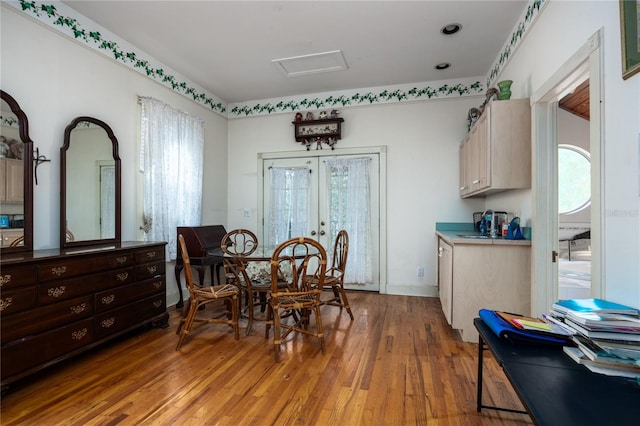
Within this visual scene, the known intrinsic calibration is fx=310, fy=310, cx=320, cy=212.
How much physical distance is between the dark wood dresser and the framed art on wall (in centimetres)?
335

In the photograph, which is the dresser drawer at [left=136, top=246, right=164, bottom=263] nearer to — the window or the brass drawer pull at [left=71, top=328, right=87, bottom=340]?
the brass drawer pull at [left=71, top=328, right=87, bottom=340]

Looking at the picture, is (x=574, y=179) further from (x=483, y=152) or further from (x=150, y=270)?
(x=150, y=270)

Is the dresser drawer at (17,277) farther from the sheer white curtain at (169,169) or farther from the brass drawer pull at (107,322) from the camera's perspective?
the sheer white curtain at (169,169)

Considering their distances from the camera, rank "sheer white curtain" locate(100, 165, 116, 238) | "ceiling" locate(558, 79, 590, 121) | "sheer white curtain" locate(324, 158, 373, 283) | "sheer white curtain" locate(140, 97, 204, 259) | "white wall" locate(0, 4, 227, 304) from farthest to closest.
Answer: "sheer white curtain" locate(324, 158, 373, 283) < "ceiling" locate(558, 79, 590, 121) < "sheer white curtain" locate(140, 97, 204, 259) < "sheer white curtain" locate(100, 165, 116, 238) < "white wall" locate(0, 4, 227, 304)

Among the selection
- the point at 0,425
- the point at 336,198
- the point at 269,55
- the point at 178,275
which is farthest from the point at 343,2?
the point at 0,425

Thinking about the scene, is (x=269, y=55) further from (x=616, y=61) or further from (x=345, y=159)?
(x=616, y=61)

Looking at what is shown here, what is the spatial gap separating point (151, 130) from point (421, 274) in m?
3.80

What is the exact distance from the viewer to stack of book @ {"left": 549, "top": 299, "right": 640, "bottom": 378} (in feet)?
3.66

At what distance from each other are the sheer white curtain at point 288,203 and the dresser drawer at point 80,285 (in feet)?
7.45

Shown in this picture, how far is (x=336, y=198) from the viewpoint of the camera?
15.0ft

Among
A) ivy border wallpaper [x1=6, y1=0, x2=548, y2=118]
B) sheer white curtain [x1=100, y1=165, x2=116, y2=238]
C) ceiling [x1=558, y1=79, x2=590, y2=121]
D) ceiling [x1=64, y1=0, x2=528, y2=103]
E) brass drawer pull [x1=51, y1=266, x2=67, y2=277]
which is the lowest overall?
brass drawer pull [x1=51, y1=266, x2=67, y2=277]

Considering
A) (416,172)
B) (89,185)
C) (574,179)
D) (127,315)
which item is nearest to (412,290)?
(416,172)

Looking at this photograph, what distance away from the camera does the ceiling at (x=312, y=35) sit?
262 cm

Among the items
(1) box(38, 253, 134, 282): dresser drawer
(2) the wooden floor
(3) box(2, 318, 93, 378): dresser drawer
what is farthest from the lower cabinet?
(3) box(2, 318, 93, 378): dresser drawer
